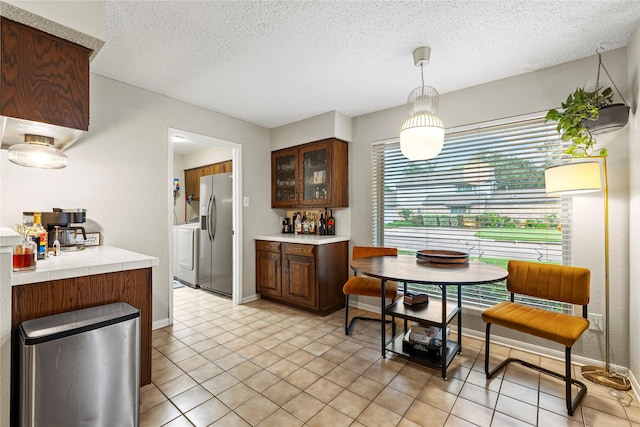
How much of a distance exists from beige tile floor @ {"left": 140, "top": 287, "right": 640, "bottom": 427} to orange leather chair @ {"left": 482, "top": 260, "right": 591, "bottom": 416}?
0.51 ft

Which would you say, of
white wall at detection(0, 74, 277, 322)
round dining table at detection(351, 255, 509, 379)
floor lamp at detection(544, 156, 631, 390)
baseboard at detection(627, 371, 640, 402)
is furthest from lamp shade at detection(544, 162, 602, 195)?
white wall at detection(0, 74, 277, 322)

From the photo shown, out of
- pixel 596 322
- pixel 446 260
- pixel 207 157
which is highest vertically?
pixel 207 157

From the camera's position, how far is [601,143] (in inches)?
88.8

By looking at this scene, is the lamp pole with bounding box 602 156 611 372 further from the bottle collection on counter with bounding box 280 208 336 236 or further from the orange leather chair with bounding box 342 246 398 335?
the bottle collection on counter with bounding box 280 208 336 236

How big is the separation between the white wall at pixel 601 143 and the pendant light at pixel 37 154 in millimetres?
3383

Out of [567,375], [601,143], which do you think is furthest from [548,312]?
[601,143]

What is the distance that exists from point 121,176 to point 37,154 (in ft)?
2.44

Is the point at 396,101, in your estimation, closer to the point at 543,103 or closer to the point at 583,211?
the point at 543,103

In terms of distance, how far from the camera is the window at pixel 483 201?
8.32 feet

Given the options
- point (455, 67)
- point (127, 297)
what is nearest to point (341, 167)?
point (455, 67)

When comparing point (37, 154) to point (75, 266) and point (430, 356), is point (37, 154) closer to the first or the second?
point (75, 266)

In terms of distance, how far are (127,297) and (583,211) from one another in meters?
3.38

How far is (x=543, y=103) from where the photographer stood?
250 centimetres

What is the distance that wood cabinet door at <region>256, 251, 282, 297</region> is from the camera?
3.79 metres
